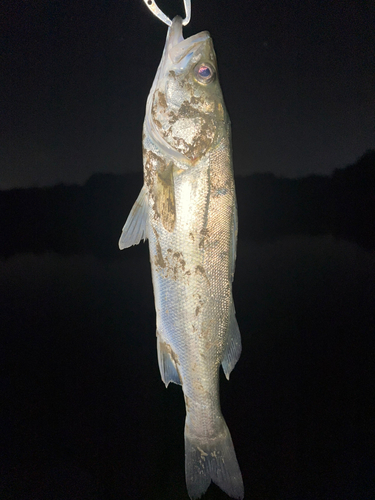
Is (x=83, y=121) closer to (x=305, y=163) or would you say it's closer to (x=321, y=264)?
(x=305, y=163)

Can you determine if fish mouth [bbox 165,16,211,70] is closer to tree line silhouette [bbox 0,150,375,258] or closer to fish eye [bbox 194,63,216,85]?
fish eye [bbox 194,63,216,85]

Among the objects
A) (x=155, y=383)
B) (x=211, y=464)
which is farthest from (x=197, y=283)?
(x=155, y=383)

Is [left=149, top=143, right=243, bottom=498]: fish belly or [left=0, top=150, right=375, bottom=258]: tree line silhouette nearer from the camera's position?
[left=149, top=143, right=243, bottom=498]: fish belly

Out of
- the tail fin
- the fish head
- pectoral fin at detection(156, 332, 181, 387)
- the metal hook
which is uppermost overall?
the metal hook

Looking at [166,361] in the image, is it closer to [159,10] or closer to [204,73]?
[204,73]

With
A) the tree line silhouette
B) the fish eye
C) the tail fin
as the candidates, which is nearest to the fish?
the fish eye

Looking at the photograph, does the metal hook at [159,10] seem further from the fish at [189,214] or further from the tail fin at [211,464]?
the tail fin at [211,464]
